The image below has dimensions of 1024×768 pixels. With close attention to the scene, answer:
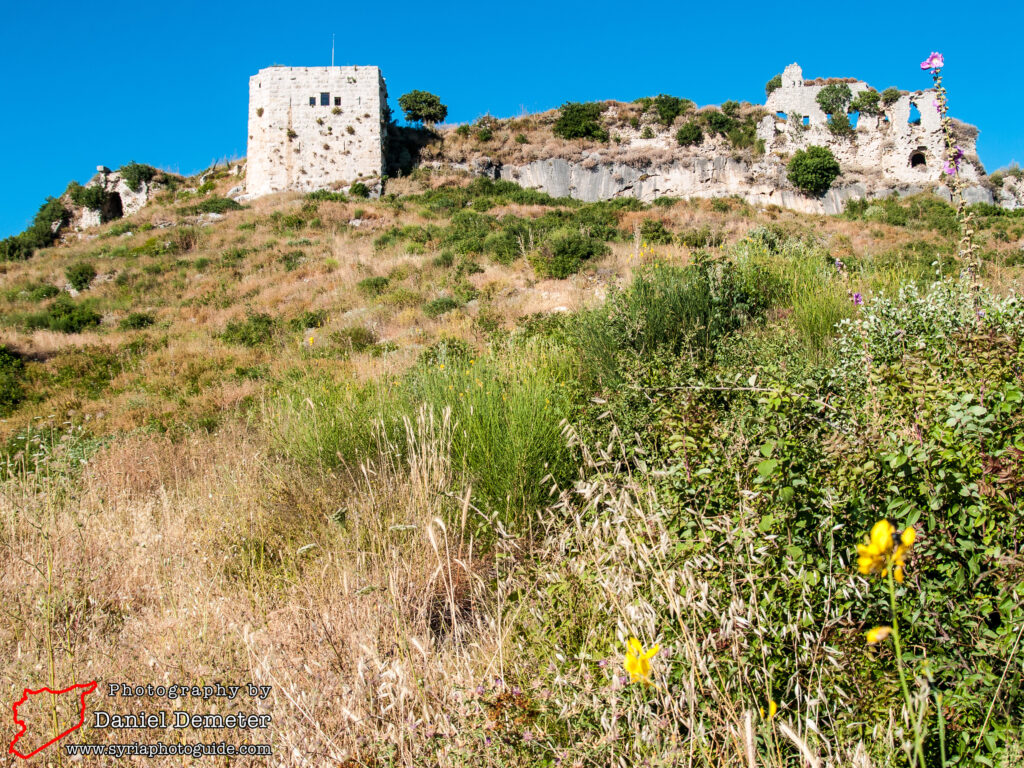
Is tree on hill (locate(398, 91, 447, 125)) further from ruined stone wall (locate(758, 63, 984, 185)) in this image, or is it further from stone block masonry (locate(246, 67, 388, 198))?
ruined stone wall (locate(758, 63, 984, 185))

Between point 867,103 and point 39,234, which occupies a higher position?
point 867,103

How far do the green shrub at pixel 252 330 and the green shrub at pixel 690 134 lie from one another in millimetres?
25516

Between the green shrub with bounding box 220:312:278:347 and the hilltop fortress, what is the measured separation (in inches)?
710

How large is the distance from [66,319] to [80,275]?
5128mm

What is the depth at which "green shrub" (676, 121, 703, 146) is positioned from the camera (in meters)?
30.5

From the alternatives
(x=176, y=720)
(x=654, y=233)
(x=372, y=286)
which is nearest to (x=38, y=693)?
(x=176, y=720)

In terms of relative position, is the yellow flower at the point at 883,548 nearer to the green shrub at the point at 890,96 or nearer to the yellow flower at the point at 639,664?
the yellow flower at the point at 639,664

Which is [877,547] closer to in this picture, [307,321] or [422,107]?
[307,321]

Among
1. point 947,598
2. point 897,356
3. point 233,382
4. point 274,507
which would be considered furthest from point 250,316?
point 947,598

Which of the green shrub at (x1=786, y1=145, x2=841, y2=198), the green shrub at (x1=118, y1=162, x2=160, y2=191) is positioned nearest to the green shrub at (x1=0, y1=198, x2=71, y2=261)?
the green shrub at (x1=118, y1=162, x2=160, y2=191)

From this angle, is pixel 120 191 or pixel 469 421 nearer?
pixel 469 421

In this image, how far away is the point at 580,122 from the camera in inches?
1259

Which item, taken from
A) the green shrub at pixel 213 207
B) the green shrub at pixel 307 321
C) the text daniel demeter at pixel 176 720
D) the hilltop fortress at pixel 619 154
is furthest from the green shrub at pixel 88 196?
the text daniel demeter at pixel 176 720

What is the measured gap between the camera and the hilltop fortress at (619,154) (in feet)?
96.2
